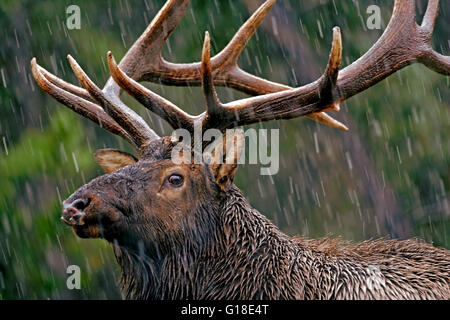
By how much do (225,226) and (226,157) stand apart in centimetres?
40

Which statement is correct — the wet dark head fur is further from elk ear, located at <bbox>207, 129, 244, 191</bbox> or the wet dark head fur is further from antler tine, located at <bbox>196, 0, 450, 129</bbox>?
antler tine, located at <bbox>196, 0, 450, 129</bbox>

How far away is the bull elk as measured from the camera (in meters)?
4.88

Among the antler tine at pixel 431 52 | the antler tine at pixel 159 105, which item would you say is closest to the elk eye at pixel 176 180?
the antler tine at pixel 159 105

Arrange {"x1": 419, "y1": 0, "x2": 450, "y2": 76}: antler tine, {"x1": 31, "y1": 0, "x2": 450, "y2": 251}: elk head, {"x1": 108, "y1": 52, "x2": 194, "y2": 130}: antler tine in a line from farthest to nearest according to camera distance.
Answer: {"x1": 419, "y1": 0, "x2": 450, "y2": 76}: antler tine, {"x1": 108, "y1": 52, "x2": 194, "y2": 130}: antler tine, {"x1": 31, "y1": 0, "x2": 450, "y2": 251}: elk head

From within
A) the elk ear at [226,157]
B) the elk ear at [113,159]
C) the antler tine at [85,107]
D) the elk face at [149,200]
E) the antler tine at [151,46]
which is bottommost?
the elk face at [149,200]

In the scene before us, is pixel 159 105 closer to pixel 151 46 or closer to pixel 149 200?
pixel 149 200

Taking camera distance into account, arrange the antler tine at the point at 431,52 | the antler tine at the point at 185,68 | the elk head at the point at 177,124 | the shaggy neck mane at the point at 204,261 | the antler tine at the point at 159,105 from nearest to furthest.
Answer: the elk head at the point at 177,124
the shaggy neck mane at the point at 204,261
the antler tine at the point at 159,105
the antler tine at the point at 431,52
the antler tine at the point at 185,68

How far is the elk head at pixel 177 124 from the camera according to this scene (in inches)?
186

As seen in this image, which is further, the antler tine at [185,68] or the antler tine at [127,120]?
the antler tine at [185,68]

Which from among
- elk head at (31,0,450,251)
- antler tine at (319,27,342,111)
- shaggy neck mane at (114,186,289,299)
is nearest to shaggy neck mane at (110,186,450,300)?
shaggy neck mane at (114,186,289,299)

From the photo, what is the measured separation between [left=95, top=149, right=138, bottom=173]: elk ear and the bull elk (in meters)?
0.15

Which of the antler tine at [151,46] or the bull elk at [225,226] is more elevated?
the antler tine at [151,46]

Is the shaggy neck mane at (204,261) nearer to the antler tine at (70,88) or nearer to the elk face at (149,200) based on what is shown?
the elk face at (149,200)
